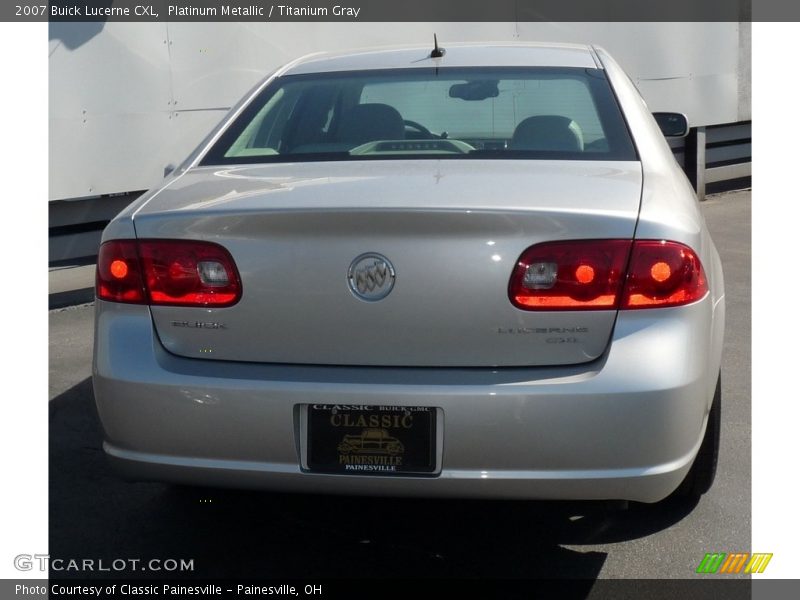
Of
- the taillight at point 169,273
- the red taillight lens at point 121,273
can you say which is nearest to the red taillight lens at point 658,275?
the taillight at point 169,273

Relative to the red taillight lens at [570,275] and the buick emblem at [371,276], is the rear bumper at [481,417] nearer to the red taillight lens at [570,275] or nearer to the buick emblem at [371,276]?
the red taillight lens at [570,275]

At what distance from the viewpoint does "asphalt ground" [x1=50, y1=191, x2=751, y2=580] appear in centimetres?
322

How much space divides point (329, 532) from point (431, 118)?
1571 millimetres

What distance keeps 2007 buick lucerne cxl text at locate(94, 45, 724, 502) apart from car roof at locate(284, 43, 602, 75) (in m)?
1.05

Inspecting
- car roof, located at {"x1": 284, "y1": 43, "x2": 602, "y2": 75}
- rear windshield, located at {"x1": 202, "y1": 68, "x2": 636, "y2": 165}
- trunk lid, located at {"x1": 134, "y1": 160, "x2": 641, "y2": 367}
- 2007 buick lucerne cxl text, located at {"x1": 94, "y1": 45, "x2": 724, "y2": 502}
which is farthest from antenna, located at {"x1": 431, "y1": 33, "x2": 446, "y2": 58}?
trunk lid, located at {"x1": 134, "y1": 160, "x2": 641, "y2": 367}

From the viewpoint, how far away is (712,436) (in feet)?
11.1

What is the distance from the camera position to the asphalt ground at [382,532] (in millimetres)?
3225

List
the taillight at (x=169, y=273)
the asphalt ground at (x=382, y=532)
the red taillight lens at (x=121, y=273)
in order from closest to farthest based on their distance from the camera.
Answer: the taillight at (x=169, y=273), the red taillight lens at (x=121, y=273), the asphalt ground at (x=382, y=532)

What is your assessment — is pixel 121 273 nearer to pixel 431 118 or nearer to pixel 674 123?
pixel 431 118

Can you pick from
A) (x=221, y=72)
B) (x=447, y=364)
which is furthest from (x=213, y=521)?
(x=221, y=72)

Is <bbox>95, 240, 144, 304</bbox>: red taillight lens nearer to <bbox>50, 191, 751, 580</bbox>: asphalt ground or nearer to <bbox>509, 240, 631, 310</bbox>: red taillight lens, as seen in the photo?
<bbox>50, 191, 751, 580</bbox>: asphalt ground

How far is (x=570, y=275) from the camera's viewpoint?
2.62m

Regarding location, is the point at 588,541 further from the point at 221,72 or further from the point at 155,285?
the point at 221,72

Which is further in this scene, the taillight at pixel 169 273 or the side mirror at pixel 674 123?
the side mirror at pixel 674 123
